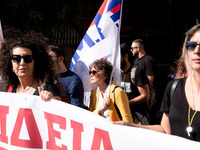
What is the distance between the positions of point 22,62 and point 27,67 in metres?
0.07

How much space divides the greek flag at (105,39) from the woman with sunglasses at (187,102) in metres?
1.17

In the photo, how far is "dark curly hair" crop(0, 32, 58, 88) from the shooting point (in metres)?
3.11

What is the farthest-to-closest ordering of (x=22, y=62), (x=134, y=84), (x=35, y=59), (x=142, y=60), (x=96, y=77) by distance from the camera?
(x=142, y=60) < (x=134, y=84) < (x=96, y=77) < (x=35, y=59) < (x=22, y=62)

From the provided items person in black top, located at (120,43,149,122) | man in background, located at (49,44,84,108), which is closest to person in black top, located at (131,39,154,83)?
person in black top, located at (120,43,149,122)

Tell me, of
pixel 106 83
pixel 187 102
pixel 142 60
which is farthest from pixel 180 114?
pixel 142 60

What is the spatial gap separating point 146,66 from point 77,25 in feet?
14.0

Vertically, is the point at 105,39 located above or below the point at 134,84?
above

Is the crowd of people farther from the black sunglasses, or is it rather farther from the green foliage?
the green foliage

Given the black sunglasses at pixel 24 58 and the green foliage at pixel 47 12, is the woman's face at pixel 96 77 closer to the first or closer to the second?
the black sunglasses at pixel 24 58

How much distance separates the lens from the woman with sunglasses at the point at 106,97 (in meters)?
3.37

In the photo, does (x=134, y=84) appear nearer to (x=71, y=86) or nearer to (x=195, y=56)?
(x=71, y=86)

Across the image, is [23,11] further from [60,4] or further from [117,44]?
[117,44]

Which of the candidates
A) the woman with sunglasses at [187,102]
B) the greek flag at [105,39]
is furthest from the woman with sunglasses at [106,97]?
the woman with sunglasses at [187,102]

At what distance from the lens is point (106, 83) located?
3.77m
